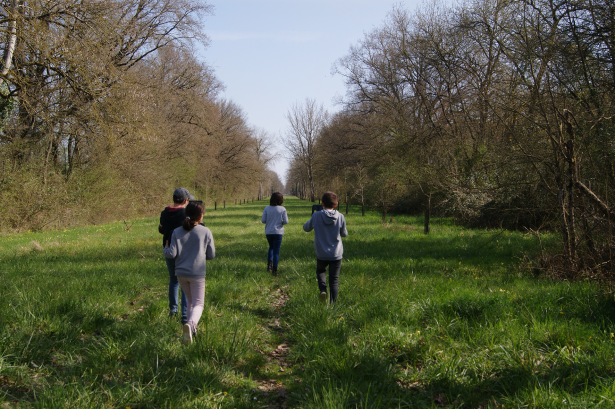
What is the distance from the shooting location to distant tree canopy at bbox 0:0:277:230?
12000 mm

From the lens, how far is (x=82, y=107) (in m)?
14.3

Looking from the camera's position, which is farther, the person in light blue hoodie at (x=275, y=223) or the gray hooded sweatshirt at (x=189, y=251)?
the person in light blue hoodie at (x=275, y=223)

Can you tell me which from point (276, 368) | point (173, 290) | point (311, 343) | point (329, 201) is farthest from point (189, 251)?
point (329, 201)

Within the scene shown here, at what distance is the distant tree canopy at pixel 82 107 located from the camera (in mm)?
12000

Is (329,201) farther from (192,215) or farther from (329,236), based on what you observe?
(192,215)

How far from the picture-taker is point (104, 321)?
15.3 ft

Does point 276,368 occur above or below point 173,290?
below

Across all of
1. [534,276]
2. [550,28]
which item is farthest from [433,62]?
[534,276]

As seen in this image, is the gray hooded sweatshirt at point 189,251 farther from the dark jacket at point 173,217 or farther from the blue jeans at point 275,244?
the blue jeans at point 275,244

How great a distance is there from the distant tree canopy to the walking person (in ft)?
35.1

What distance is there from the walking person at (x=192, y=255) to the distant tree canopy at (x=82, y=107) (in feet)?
35.1

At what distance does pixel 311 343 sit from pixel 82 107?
1454cm

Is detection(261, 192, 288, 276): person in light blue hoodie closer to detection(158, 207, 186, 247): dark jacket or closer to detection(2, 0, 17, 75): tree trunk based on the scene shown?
detection(158, 207, 186, 247): dark jacket

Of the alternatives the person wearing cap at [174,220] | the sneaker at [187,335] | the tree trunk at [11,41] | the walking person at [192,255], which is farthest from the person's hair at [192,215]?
the tree trunk at [11,41]
